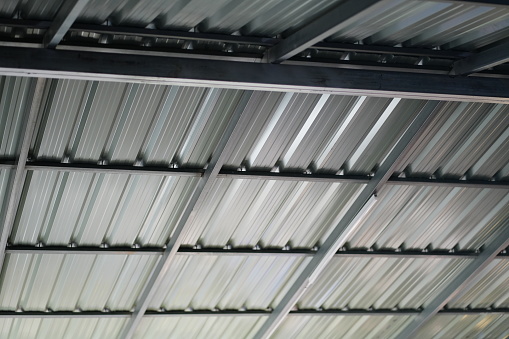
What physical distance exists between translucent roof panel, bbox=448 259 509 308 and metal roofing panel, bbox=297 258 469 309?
85 cm

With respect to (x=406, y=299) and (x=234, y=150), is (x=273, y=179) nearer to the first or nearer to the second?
(x=234, y=150)

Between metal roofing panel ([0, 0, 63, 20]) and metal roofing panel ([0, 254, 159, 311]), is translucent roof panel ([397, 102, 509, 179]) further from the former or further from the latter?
metal roofing panel ([0, 0, 63, 20])

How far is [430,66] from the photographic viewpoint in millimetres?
14648

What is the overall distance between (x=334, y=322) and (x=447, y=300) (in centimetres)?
308

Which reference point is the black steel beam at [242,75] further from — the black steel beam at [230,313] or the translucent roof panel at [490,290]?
the black steel beam at [230,313]

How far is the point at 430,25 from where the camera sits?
12852mm

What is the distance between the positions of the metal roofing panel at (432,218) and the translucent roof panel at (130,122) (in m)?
4.69

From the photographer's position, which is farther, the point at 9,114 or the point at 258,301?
the point at 258,301

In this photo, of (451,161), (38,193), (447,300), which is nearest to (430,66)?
(451,161)

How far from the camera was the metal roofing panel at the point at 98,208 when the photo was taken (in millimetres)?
16141

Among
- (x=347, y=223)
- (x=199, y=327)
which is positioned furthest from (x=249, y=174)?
(x=199, y=327)

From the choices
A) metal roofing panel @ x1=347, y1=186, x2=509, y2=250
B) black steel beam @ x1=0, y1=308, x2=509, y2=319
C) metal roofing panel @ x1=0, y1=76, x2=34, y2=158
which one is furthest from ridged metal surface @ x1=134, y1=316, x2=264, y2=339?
metal roofing panel @ x1=0, y1=76, x2=34, y2=158

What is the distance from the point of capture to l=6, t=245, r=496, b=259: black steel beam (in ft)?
57.6

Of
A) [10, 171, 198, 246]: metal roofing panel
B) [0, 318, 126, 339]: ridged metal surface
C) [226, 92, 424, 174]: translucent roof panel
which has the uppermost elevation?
[10, 171, 198, 246]: metal roofing panel
